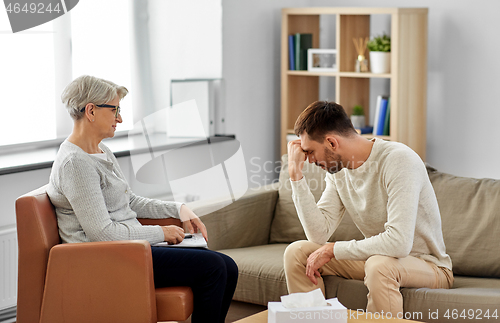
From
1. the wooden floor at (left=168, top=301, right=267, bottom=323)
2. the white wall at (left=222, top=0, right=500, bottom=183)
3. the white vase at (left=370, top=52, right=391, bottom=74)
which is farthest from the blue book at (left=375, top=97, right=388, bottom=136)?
the wooden floor at (left=168, top=301, right=267, bottom=323)

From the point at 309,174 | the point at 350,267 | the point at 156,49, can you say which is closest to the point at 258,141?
the point at 156,49

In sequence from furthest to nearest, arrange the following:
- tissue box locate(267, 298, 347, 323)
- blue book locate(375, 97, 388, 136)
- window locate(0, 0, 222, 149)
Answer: blue book locate(375, 97, 388, 136), window locate(0, 0, 222, 149), tissue box locate(267, 298, 347, 323)

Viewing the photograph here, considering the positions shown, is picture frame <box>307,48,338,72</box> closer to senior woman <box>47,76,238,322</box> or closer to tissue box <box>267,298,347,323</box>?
senior woman <box>47,76,238,322</box>

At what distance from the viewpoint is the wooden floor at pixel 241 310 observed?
2.56 meters

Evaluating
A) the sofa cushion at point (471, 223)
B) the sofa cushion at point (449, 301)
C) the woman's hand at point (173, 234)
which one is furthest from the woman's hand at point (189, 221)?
the sofa cushion at point (471, 223)

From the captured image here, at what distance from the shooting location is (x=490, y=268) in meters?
2.34

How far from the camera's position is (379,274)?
1885 millimetres

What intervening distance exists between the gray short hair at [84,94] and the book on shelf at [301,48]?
84.1 inches

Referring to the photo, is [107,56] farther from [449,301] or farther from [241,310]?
[449,301]

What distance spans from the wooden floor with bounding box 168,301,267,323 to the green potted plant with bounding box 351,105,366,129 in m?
1.68

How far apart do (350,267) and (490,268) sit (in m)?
0.60

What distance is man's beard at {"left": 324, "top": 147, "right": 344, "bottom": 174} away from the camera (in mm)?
1978

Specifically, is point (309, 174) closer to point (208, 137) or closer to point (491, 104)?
point (208, 137)

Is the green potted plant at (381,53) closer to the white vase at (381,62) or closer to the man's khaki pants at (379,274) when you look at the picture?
the white vase at (381,62)
